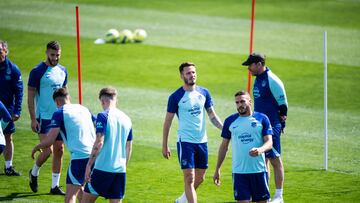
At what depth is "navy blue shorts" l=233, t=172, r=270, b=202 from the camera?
11.5 metres

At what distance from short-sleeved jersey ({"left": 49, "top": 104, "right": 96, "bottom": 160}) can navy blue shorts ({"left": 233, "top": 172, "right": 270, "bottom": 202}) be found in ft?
7.69

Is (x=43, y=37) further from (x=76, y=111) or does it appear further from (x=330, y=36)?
(x=76, y=111)

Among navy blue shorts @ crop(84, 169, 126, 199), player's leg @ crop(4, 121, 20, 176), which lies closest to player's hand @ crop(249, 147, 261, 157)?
navy blue shorts @ crop(84, 169, 126, 199)

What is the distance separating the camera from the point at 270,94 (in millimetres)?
13508

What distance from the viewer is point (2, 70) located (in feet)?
49.0

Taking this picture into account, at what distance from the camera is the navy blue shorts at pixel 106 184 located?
11320mm

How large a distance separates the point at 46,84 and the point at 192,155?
11.0 feet

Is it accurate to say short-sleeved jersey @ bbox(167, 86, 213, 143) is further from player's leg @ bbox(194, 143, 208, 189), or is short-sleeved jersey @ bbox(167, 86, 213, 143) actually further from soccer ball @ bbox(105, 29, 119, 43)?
soccer ball @ bbox(105, 29, 119, 43)

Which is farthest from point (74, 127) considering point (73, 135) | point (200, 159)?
point (200, 159)

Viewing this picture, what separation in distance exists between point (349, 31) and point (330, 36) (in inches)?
45.7

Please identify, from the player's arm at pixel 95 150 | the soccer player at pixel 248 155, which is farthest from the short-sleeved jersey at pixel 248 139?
the player's arm at pixel 95 150

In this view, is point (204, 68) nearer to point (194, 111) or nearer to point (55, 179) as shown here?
point (55, 179)

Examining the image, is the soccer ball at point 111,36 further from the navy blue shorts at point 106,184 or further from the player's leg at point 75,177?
the navy blue shorts at point 106,184

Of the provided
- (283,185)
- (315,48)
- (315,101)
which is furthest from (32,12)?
(283,185)
